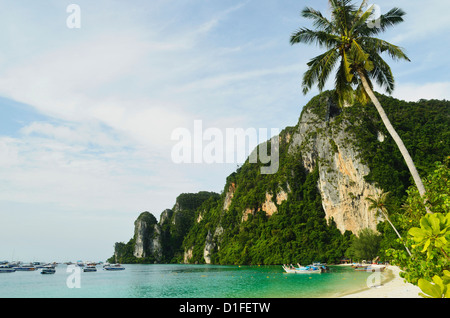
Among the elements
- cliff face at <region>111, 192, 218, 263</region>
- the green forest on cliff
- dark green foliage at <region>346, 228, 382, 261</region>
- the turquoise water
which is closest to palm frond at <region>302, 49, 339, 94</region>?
the turquoise water

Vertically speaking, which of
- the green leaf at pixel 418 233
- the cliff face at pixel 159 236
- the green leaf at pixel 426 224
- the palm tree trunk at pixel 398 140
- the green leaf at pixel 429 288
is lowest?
the cliff face at pixel 159 236

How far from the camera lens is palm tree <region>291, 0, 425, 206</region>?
1203 cm

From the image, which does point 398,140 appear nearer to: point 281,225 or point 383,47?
point 383,47

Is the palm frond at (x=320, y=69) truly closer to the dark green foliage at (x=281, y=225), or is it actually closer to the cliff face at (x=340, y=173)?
the cliff face at (x=340, y=173)

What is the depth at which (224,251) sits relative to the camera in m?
99.9

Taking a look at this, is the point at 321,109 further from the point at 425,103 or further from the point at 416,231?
the point at 416,231

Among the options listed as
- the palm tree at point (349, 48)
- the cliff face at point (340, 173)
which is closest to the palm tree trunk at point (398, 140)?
the palm tree at point (349, 48)

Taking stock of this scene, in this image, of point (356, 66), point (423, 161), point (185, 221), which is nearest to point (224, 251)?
point (185, 221)

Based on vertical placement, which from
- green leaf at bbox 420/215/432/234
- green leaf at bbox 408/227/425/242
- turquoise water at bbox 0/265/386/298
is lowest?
turquoise water at bbox 0/265/386/298

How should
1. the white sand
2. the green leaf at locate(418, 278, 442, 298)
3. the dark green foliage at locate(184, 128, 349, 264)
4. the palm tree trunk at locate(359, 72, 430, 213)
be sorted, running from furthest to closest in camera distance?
the dark green foliage at locate(184, 128, 349, 264)
the white sand
the palm tree trunk at locate(359, 72, 430, 213)
the green leaf at locate(418, 278, 442, 298)

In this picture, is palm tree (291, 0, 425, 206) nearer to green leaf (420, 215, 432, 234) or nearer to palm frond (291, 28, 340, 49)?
palm frond (291, 28, 340, 49)

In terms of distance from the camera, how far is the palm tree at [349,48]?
39.5 ft
